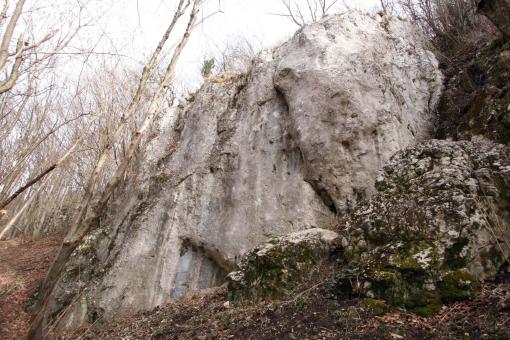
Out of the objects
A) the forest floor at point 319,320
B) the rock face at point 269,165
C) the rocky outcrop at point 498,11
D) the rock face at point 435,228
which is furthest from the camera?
the rock face at point 269,165

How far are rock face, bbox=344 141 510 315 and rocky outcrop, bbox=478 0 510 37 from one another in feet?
8.59

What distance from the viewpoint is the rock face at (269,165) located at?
7191 mm

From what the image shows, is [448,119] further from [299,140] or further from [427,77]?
[299,140]

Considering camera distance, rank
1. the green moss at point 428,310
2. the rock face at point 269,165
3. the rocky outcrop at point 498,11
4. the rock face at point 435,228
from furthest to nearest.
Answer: the rock face at point 269,165 → the rocky outcrop at point 498,11 → the rock face at point 435,228 → the green moss at point 428,310

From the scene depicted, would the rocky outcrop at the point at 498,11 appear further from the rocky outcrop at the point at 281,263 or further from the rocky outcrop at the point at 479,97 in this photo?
the rocky outcrop at the point at 281,263

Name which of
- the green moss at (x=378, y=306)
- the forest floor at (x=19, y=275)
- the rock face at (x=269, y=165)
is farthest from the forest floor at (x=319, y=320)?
the forest floor at (x=19, y=275)

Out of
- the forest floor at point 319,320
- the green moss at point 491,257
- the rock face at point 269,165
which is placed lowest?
the forest floor at point 319,320

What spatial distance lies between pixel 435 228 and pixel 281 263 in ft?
6.91

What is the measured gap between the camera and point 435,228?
12.7 ft

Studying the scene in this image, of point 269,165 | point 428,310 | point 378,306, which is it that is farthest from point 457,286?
point 269,165

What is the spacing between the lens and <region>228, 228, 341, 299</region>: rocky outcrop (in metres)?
4.97

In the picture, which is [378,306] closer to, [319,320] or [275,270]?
[319,320]

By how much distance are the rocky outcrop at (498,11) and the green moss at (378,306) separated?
5.03 meters

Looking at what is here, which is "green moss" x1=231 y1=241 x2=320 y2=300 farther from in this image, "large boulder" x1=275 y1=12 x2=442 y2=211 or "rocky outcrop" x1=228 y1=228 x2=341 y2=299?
"large boulder" x1=275 y1=12 x2=442 y2=211
